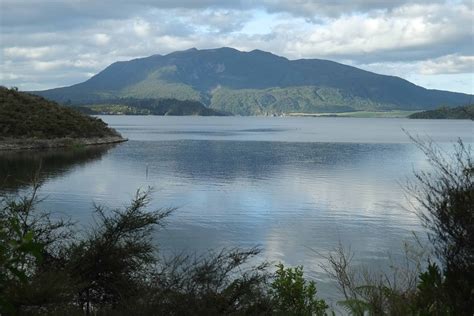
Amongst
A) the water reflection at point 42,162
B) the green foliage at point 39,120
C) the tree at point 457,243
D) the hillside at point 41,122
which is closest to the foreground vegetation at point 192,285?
the tree at point 457,243

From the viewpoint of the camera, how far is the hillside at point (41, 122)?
304ft

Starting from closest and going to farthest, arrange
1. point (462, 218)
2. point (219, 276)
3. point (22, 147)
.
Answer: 1. point (462, 218)
2. point (219, 276)
3. point (22, 147)

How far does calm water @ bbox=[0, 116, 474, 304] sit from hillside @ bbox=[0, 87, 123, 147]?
39.3 feet

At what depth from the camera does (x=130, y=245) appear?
1316 centimetres

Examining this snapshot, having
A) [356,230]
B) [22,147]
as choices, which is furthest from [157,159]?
[356,230]

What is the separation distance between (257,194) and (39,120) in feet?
211

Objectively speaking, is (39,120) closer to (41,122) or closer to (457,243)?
(41,122)

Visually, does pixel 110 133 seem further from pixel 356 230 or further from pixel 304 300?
pixel 304 300

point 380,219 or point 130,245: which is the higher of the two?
point 130,245

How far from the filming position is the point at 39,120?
99.2 m

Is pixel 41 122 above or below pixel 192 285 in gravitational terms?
below

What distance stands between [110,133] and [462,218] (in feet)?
353

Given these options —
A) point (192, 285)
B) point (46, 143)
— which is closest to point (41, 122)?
point (46, 143)

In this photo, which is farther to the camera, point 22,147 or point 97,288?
point 22,147
